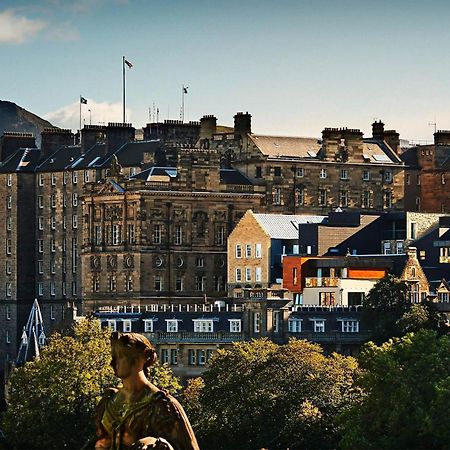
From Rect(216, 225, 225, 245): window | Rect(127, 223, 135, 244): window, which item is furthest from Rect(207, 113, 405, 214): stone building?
Rect(127, 223, 135, 244): window

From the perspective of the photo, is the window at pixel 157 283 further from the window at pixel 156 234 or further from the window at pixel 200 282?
the window at pixel 156 234

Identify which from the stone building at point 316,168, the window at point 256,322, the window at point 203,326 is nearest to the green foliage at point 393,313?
the window at point 256,322

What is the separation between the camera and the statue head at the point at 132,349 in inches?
574

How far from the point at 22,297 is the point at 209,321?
5601cm

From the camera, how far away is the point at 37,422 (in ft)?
360

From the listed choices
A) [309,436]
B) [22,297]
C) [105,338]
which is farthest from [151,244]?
[309,436]

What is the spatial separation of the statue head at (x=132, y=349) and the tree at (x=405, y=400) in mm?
76172

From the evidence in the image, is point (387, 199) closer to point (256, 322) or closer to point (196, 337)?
point (256, 322)

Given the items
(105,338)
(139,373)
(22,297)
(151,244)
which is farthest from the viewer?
(22,297)

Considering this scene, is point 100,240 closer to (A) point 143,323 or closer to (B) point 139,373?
(A) point 143,323

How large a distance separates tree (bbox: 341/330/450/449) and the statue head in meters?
76.2

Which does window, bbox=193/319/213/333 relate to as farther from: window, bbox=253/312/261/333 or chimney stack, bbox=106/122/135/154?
chimney stack, bbox=106/122/135/154

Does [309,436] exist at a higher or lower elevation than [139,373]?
lower

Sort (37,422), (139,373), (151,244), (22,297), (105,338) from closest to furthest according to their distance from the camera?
1. (139,373)
2. (37,422)
3. (105,338)
4. (151,244)
5. (22,297)
